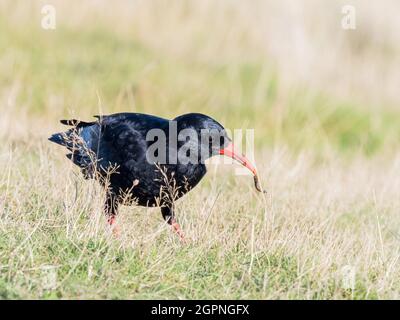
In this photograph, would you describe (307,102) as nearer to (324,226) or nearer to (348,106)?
(348,106)

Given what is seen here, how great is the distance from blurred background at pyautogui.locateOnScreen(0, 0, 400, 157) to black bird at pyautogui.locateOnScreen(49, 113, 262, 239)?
4.23 meters

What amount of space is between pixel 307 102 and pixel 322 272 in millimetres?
7252

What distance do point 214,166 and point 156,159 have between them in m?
2.77

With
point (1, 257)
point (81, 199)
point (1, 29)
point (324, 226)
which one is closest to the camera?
point (1, 257)

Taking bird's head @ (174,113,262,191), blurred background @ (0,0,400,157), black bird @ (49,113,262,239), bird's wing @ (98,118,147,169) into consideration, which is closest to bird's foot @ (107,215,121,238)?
black bird @ (49,113,262,239)

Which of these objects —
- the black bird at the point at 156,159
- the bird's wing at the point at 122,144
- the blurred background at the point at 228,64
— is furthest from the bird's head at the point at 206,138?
the blurred background at the point at 228,64

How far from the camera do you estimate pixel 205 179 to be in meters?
7.56

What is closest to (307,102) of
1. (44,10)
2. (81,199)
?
(44,10)

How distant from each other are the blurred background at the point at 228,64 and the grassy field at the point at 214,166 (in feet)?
0.08

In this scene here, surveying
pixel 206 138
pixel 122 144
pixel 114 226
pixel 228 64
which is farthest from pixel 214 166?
pixel 228 64

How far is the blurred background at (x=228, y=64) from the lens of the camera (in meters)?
10.8

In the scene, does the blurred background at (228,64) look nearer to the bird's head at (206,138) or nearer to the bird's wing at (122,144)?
the bird's wing at (122,144)

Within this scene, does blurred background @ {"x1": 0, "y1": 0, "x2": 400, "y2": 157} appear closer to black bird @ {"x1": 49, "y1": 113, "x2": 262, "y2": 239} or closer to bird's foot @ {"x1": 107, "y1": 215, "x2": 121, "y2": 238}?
black bird @ {"x1": 49, "y1": 113, "x2": 262, "y2": 239}

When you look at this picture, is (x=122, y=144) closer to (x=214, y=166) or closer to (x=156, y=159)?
(x=156, y=159)
